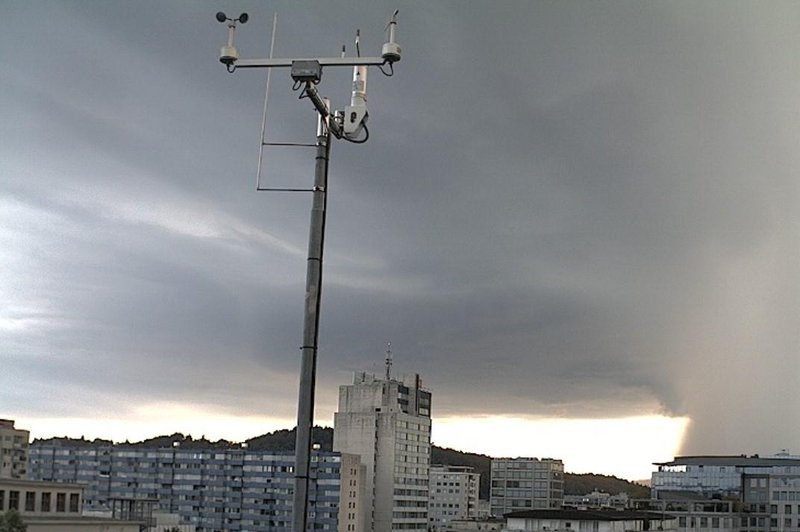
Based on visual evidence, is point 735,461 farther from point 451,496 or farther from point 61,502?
point 61,502

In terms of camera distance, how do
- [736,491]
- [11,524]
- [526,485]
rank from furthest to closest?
[526,485] < [736,491] < [11,524]

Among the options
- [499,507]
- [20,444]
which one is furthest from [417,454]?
[20,444]

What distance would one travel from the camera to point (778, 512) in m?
67.8

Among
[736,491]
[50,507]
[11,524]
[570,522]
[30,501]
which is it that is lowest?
[736,491]

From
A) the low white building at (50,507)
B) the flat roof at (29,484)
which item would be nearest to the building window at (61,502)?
the low white building at (50,507)

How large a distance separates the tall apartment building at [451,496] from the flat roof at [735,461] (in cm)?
3437

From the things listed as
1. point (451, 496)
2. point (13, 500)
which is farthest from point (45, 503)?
point (451, 496)

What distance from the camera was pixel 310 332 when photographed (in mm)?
7168

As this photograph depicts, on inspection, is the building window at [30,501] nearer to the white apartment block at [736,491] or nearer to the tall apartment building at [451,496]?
the white apartment block at [736,491]

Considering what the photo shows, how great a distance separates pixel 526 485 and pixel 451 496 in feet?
61.9

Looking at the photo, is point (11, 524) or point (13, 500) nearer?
point (11, 524)

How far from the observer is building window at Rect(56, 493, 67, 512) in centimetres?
2891

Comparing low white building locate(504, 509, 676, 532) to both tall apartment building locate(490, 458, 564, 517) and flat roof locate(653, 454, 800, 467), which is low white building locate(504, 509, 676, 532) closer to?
flat roof locate(653, 454, 800, 467)

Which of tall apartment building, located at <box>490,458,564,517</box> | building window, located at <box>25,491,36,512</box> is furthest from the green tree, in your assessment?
tall apartment building, located at <box>490,458,564,517</box>
